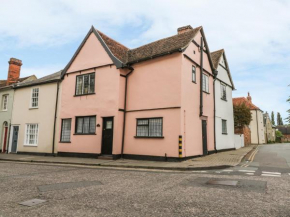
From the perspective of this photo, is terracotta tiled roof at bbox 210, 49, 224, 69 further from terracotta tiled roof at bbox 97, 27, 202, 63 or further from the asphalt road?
the asphalt road

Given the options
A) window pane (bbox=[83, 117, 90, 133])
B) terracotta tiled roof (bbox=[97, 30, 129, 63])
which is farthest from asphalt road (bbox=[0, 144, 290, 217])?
terracotta tiled roof (bbox=[97, 30, 129, 63])

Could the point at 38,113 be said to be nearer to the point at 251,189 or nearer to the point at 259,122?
the point at 251,189

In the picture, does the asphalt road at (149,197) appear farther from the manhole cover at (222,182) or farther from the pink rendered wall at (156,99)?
the pink rendered wall at (156,99)

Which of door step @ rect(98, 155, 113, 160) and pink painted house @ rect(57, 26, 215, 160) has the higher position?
pink painted house @ rect(57, 26, 215, 160)

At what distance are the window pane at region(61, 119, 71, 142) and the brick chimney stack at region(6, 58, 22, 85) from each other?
11006mm

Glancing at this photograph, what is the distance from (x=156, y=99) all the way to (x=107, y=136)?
4.18 metres

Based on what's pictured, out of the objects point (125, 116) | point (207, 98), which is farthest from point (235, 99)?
point (125, 116)

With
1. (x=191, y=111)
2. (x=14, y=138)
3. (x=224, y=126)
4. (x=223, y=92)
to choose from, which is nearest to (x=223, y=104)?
(x=223, y=92)

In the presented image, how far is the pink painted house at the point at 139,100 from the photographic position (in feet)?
45.1

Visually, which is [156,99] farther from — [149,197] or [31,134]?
[31,134]

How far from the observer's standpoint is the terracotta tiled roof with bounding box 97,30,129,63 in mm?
16480

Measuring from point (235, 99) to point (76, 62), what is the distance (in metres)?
33.6

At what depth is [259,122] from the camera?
4481 cm

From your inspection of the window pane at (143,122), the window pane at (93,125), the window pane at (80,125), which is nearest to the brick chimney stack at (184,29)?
the window pane at (143,122)
